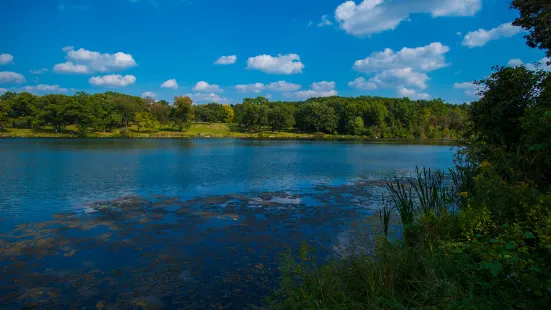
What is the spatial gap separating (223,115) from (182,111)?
170ft

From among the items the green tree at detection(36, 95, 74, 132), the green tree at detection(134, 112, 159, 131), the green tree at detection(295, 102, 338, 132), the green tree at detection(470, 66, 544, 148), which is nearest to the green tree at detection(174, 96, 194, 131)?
the green tree at detection(134, 112, 159, 131)

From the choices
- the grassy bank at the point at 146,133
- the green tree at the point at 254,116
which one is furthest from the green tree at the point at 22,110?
the green tree at the point at 254,116

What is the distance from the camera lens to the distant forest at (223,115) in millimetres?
107162

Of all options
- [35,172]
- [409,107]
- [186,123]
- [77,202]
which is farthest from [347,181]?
[409,107]

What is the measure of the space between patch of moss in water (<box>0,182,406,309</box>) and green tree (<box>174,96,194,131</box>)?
353 feet

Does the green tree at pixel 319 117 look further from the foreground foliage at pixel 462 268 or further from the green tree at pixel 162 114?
the foreground foliage at pixel 462 268

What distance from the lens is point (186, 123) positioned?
123m

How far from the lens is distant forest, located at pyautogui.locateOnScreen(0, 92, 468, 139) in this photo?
107 metres

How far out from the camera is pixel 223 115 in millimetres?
171750

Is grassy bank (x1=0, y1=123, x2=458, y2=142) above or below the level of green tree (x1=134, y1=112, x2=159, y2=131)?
below

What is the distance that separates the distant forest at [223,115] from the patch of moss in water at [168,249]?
105160mm

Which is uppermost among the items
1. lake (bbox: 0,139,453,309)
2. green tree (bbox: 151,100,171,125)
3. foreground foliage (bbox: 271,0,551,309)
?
green tree (bbox: 151,100,171,125)

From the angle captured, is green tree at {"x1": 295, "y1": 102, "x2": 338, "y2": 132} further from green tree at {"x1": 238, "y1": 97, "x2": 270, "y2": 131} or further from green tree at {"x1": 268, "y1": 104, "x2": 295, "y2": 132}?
green tree at {"x1": 238, "y1": 97, "x2": 270, "y2": 131}

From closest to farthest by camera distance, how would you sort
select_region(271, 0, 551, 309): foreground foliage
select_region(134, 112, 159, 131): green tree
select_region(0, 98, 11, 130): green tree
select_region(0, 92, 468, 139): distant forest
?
select_region(271, 0, 551, 309): foreground foliage → select_region(0, 98, 11, 130): green tree → select_region(0, 92, 468, 139): distant forest → select_region(134, 112, 159, 131): green tree
